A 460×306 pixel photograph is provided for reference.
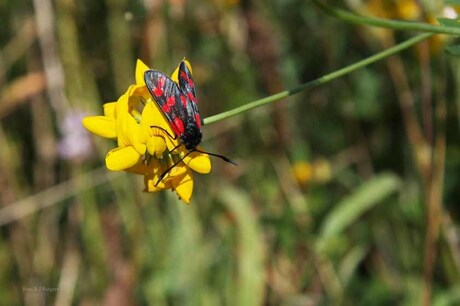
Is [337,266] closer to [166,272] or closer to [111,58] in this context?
[166,272]

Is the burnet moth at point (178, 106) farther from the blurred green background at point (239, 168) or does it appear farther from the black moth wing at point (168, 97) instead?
the blurred green background at point (239, 168)

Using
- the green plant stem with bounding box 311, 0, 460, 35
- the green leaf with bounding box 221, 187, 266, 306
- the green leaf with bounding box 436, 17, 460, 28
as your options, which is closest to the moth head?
the green plant stem with bounding box 311, 0, 460, 35

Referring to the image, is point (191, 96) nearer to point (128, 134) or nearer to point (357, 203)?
point (128, 134)

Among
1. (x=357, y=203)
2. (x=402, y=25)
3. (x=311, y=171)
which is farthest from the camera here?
(x=311, y=171)

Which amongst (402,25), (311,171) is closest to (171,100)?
(402,25)

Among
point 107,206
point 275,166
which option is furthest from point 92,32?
point 275,166

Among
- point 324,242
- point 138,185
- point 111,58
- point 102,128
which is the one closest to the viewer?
point 102,128
